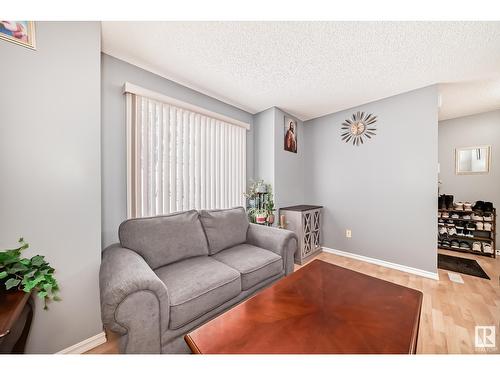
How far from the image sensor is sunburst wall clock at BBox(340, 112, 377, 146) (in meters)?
2.70

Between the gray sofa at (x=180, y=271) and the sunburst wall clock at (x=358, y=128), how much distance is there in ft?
6.37

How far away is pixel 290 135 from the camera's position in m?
3.12

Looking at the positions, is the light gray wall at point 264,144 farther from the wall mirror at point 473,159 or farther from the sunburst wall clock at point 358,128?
the wall mirror at point 473,159

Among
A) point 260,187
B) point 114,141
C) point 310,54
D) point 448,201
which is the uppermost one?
point 310,54

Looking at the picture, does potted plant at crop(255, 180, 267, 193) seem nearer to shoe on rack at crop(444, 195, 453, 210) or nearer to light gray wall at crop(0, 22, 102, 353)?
light gray wall at crop(0, 22, 102, 353)

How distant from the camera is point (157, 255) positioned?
1.50 m

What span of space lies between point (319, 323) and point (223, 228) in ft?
4.21

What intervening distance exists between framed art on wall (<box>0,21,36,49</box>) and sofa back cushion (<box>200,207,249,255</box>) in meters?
1.64

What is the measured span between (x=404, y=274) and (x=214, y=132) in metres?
3.06

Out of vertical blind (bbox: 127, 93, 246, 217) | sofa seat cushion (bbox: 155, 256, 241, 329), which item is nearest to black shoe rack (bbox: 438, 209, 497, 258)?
vertical blind (bbox: 127, 93, 246, 217)

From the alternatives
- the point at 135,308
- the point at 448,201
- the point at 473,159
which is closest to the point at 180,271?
the point at 135,308

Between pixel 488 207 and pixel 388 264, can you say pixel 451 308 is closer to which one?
pixel 388 264
